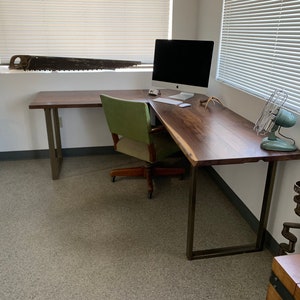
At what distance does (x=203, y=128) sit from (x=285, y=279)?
109 centimetres

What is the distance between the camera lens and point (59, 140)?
3357mm

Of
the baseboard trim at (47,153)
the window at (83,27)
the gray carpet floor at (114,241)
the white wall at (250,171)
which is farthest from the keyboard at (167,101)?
the baseboard trim at (47,153)

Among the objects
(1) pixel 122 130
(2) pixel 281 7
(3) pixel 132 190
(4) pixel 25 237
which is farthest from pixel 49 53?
(2) pixel 281 7

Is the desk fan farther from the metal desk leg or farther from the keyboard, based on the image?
the metal desk leg

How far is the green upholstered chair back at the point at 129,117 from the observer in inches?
90.4

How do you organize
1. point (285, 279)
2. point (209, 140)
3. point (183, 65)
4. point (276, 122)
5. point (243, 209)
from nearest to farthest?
point (285, 279) < point (276, 122) < point (209, 140) < point (243, 209) < point (183, 65)

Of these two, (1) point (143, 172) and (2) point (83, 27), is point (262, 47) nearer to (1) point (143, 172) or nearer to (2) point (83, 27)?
(1) point (143, 172)

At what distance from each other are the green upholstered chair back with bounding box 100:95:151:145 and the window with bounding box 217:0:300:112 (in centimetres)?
80

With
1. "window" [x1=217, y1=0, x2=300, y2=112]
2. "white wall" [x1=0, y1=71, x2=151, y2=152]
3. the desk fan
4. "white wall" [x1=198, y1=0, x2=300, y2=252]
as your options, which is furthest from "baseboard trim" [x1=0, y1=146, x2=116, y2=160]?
the desk fan

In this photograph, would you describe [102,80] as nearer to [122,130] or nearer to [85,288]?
[122,130]

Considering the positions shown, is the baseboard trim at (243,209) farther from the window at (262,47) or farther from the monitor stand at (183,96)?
the window at (262,47)

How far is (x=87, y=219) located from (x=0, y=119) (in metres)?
1.64

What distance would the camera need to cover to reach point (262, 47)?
2.10m

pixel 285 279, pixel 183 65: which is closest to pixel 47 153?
pixel 183 65
